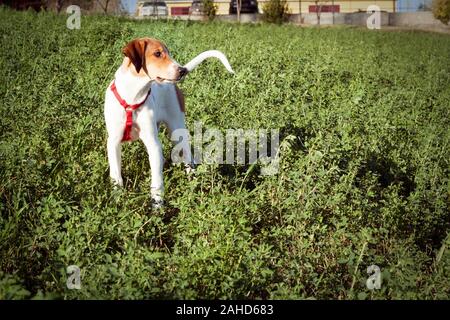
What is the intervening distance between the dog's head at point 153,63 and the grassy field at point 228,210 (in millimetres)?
784

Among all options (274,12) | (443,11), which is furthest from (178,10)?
(443,11)

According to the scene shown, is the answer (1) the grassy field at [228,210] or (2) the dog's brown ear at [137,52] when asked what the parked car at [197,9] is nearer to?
(1) the grassy field at [228,210]

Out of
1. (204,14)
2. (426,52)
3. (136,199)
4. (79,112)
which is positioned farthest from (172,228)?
(204,14)

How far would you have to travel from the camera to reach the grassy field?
3168mm

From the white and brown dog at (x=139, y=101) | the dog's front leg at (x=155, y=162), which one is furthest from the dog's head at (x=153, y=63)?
the dog's front leg at (x=155, y=162)

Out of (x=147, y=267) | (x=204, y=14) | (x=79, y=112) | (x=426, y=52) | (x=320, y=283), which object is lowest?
(x=320, y=283)

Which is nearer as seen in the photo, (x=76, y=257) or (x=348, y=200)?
(x=76, y=257)

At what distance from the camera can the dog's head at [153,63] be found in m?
4.36

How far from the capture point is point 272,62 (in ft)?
36.3

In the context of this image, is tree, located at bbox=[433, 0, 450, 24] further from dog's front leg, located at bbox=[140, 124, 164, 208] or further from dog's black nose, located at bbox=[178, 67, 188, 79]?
dog's front leg, located at bbox=[140, 124, 164, 208]

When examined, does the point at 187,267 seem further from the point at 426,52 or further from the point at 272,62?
the point at 426,52

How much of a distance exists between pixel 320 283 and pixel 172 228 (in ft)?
3.87

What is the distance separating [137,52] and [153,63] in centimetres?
15
